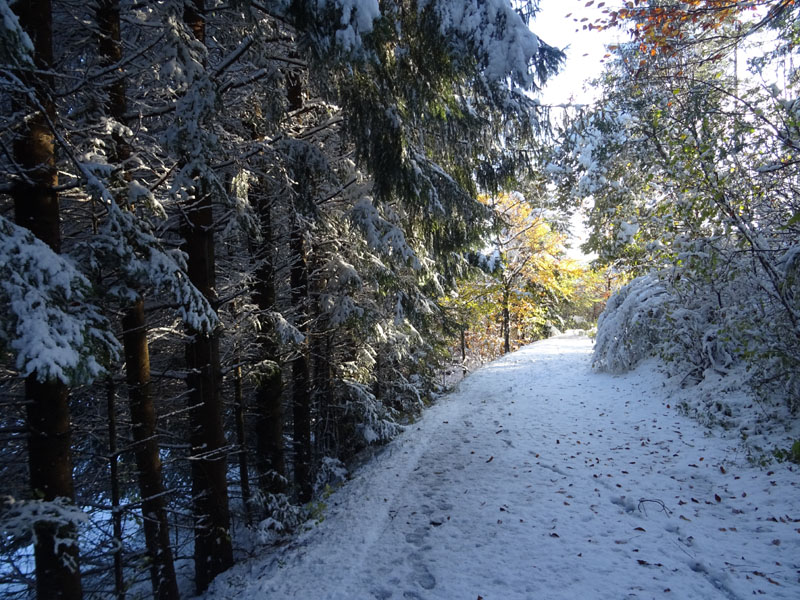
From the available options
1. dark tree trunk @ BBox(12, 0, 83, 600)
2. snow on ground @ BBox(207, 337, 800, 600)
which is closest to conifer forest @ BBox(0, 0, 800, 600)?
dark tree trunk @ BBox(12, 0, 83, 600)

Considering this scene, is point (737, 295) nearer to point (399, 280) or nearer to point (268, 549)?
point (399, 280)

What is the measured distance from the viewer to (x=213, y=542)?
5129 mm

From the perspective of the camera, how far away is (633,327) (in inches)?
397

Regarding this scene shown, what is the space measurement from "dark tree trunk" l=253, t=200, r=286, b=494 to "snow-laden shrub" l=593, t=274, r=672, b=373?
314 inches

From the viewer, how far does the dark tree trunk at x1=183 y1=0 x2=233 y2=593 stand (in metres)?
4.95

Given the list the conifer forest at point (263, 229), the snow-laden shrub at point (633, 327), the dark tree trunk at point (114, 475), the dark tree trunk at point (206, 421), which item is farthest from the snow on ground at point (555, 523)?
the snow-laden shrub at point (633, 327)

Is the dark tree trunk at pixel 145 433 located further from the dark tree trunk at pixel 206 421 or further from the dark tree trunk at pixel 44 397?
the dark tree trunk at pixel 44 397

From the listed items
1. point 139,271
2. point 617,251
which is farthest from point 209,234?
point 617,251

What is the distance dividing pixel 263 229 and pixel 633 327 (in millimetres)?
8681

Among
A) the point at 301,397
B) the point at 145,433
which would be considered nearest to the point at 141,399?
the point at 145,433

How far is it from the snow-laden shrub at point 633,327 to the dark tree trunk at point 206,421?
8.82 metres

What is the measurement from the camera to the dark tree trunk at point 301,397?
278 inches

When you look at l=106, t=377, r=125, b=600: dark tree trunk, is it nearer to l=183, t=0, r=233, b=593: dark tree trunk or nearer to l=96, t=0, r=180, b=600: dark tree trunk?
l=96, t=0, r=180, b=600: dark tree trunk

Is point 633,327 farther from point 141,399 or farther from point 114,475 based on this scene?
point 114,475
